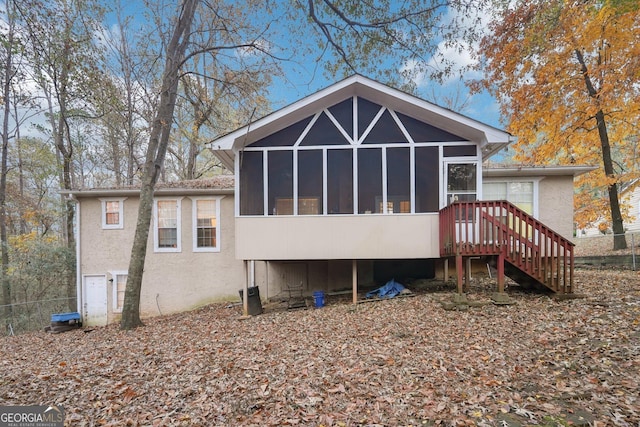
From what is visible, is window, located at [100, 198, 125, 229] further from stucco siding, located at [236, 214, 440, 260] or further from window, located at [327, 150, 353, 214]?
window, located at [327, 150, 353, 214]

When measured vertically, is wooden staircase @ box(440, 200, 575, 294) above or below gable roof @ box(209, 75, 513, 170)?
below

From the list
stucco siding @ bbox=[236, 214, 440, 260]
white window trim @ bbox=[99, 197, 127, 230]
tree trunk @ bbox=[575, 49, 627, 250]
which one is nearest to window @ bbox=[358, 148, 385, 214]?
stucco siding @ bbox=[236, 214, 440, 260]

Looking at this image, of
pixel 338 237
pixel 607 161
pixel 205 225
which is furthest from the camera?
pixel 607 161

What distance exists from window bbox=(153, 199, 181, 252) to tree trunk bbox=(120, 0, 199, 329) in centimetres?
203

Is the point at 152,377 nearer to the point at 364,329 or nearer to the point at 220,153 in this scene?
the point at 364,329

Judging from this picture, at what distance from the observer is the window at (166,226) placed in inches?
418

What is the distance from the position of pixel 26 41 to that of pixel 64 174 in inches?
415

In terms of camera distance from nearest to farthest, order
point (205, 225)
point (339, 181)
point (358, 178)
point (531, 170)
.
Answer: point (358, 178)
point (339, 181)
point (531, 170)
point (205, 225)

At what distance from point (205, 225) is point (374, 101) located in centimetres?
662

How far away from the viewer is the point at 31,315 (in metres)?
12.9

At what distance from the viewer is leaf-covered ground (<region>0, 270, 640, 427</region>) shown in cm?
326

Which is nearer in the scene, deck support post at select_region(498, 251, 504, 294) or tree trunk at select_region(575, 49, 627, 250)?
deck support post at select_region(498, 251, 504, 294)

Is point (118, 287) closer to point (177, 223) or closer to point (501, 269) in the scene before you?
point (177, 223)

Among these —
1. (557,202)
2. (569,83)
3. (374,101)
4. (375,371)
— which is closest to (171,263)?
(374,101)
